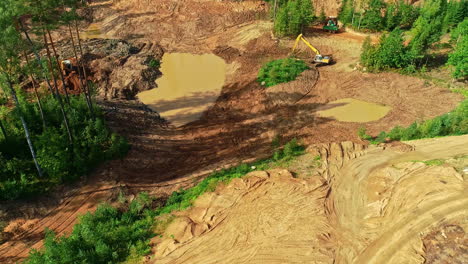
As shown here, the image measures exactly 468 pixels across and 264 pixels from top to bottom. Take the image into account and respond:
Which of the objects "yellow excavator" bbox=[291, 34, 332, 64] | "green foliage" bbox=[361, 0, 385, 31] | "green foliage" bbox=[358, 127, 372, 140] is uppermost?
"green foliage" bbox=[361, 0, 385, 31]

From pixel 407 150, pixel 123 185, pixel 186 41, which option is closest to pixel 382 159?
pixel 407 150

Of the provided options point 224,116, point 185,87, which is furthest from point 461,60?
point 185,87

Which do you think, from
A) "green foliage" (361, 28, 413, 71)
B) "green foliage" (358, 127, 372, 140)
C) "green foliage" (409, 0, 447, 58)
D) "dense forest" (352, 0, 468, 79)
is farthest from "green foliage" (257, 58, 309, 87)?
"green foliage" (409, 0, 447, 58)

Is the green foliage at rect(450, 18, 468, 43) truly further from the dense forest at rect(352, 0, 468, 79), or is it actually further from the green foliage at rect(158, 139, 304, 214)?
the green foliage at rect(158, 139, 304, 214)

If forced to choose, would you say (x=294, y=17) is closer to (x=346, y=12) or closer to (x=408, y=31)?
(x=346, y=12)

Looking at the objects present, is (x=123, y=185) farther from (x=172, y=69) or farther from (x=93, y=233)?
(x=172, y=69)

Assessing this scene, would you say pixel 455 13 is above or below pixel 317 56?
above
